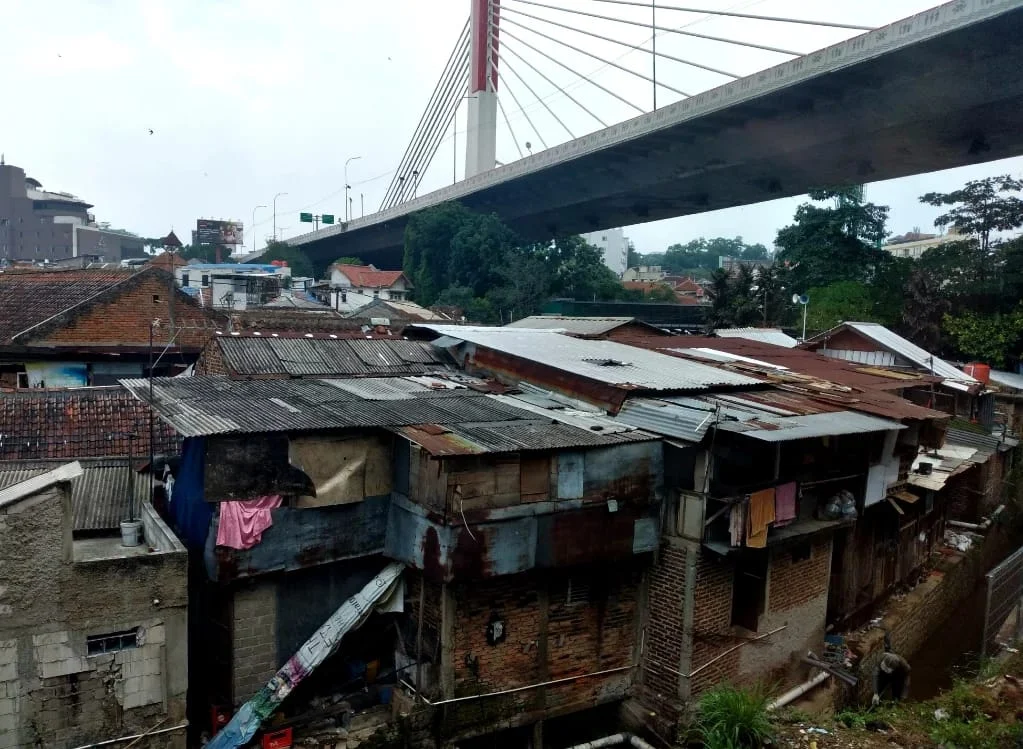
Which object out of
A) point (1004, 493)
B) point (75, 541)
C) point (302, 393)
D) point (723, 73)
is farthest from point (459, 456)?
point (723, 73)

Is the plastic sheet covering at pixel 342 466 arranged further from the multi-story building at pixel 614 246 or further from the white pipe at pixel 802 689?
the multi-story building at pixel 614 246

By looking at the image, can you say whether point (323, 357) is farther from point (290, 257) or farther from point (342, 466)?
point (290, 257)

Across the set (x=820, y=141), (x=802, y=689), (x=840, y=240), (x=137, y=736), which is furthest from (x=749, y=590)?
(x=840, y=240)

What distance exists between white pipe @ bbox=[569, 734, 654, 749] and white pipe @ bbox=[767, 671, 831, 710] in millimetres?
1938

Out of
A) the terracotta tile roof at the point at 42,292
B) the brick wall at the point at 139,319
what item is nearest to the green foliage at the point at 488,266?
the brick wall at the point at 139,319

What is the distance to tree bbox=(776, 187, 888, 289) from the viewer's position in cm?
3189

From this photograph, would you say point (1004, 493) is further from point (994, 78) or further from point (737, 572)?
point (737, 572)

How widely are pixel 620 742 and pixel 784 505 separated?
11.9ft

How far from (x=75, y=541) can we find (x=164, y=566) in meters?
1.60

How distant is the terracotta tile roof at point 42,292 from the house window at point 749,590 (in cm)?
1707

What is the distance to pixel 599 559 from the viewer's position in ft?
28.7

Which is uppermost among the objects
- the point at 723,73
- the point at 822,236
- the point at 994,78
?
the point at 723,73

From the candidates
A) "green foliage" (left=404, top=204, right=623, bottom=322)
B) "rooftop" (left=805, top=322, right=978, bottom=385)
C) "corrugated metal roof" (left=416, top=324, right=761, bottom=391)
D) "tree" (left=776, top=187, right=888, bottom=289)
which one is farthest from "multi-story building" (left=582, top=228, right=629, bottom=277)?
"corrugated metal roof" (left=416, top=324, right=761, bottom=391)

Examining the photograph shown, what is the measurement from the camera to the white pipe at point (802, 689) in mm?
10000
